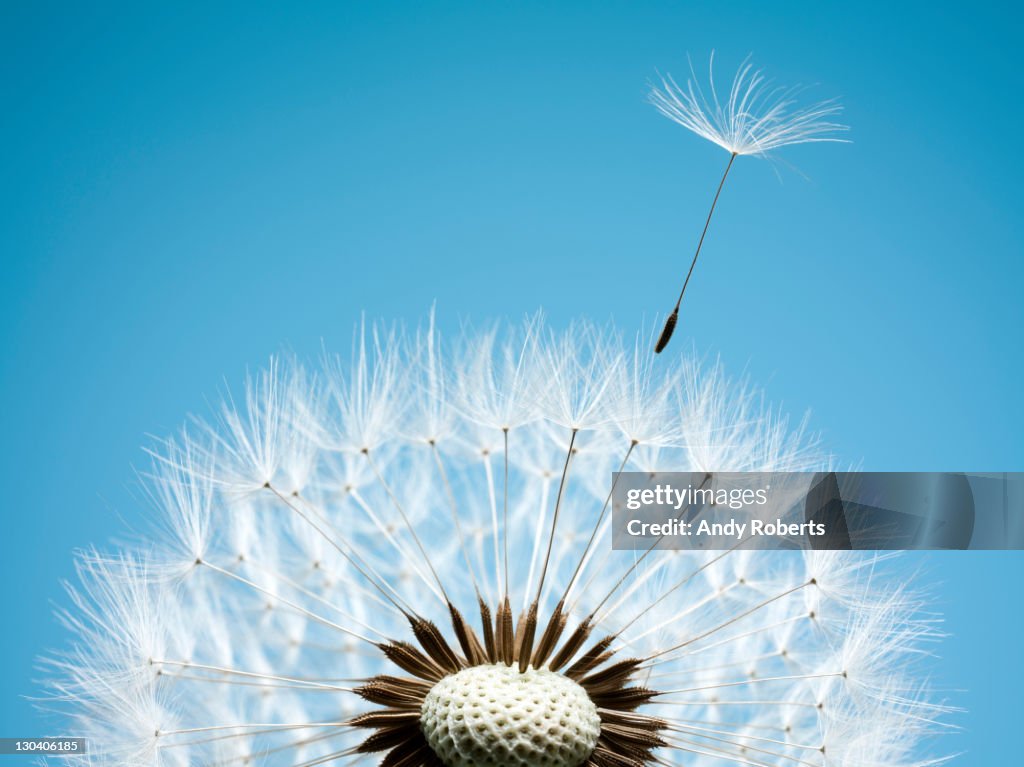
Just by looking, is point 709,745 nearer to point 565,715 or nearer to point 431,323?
point 565,715

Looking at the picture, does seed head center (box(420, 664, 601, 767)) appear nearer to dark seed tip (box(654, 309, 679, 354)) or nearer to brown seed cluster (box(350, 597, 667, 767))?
brown seed cluster (box(350, 597, 667, 767))

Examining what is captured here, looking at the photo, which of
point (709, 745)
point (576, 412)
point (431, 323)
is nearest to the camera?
point (709, 745)

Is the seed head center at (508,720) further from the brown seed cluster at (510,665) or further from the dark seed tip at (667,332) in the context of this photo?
the dark seed tip at (667,332)

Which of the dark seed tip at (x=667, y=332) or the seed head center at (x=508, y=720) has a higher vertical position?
the dark seed tip at (x=667, y=332)

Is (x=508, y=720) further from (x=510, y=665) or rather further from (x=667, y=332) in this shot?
(x=667, y=332)

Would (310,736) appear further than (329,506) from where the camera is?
No

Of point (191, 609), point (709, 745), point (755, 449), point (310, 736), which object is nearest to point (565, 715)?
point (709, 745)

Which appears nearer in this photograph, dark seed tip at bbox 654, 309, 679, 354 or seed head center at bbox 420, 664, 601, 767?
seed head center at bbox 420, 664, 601, 767

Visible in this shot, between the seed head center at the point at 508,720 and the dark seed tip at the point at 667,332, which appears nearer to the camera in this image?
the seed head center at the point at 508,720
